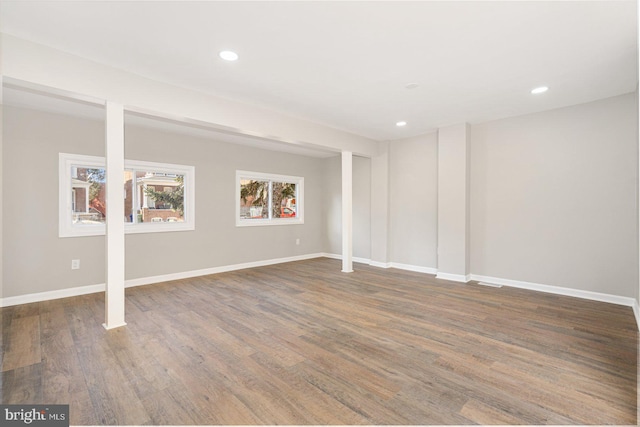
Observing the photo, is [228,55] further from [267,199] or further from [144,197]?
[267,199]

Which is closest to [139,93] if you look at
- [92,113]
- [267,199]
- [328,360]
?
[92,113]

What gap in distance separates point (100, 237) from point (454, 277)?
19.0ft

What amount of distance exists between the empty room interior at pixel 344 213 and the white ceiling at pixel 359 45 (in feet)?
0.08

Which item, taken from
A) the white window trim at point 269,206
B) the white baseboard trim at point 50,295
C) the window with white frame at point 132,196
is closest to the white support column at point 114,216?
the window with white frame at point 132,196

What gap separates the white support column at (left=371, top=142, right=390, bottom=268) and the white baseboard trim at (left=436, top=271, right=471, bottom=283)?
1.23 metres

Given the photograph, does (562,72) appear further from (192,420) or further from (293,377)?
(192,420)

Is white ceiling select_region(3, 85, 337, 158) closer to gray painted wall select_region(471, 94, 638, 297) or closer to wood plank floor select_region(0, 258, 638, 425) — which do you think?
wood plank floor select_region(0, 258, 638, 425)

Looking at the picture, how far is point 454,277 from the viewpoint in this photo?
16.9 ft

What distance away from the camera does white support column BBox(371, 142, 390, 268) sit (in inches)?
250

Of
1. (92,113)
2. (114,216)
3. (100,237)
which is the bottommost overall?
(100,237)

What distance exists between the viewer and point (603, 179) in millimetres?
3959

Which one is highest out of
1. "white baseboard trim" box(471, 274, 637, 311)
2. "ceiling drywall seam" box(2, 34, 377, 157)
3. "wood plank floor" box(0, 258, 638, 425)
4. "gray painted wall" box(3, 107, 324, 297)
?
"ceiling drywall seam" box(2, 34, 377, 157)

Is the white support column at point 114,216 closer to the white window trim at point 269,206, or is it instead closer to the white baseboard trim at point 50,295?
the white baseboard trim at point 50,295

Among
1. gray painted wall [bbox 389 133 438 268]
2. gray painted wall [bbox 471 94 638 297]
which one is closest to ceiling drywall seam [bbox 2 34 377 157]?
gray painted wall [bbox 389 133 438 268]
